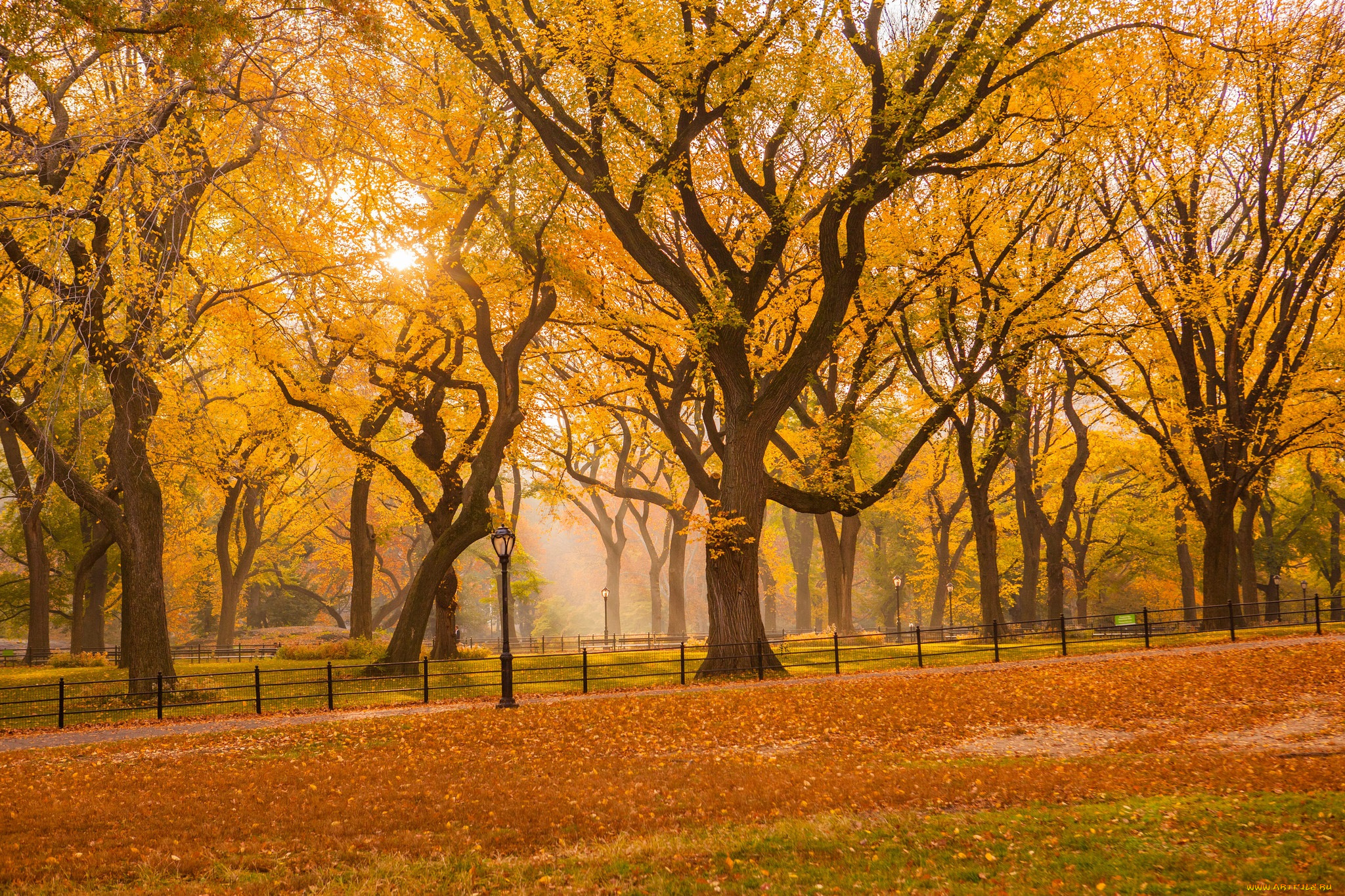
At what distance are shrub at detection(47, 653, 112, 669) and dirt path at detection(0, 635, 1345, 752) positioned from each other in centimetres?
1365

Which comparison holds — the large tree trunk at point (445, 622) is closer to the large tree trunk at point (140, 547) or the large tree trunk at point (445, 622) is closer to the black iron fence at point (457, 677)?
the black iron fence at point (457, 677)

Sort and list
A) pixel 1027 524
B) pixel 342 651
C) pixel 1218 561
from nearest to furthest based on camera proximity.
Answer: pixel 342 651 < pixel 1218 561 < pixel 1027 524

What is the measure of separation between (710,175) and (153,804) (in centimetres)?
1953

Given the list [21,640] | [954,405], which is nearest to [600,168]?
[954,405]

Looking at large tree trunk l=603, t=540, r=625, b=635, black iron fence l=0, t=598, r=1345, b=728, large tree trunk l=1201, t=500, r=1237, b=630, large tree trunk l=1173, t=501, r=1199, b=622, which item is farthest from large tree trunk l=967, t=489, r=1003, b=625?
large tree trunk l=603, t=540, r=625, b=635

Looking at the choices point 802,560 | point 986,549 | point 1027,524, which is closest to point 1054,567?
point 1027,524

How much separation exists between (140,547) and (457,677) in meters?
8.36

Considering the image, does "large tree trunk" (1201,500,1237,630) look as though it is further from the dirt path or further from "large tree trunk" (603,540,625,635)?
"large tree trunk" (603,540,625,635)

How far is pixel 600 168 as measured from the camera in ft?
61.0

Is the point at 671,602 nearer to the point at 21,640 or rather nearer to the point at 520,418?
the point at 520,418

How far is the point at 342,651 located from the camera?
2658cm

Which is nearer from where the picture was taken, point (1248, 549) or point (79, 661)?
point (79, 661)

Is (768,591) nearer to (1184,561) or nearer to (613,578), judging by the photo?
(613,578)

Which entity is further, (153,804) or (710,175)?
(710,175)
